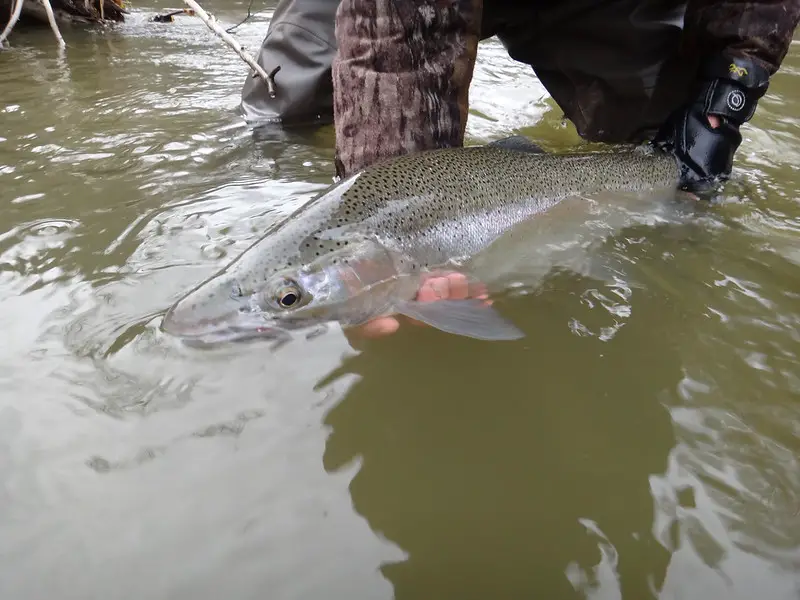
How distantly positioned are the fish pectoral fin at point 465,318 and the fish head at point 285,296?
0.15 metres

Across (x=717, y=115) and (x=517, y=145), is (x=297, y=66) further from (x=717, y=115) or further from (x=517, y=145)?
(x=717, y=115)

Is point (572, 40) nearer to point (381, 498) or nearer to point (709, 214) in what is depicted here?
point (709, 214)

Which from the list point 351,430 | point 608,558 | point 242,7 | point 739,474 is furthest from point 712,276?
point 242,7

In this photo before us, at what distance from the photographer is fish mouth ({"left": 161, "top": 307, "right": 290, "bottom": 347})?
70.0 inches

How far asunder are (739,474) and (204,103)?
14.6 feet

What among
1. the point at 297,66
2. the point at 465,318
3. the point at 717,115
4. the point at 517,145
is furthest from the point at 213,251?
the point at 717,115

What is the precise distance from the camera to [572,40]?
3244 mm

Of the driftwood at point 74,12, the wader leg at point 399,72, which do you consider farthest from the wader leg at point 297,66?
the driftwood at point 74,12

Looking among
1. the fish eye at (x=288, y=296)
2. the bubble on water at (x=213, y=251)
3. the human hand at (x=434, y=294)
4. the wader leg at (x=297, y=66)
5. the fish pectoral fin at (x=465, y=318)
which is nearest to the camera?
the fish pectoral fin at (x=465, y=318)

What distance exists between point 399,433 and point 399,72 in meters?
1.37

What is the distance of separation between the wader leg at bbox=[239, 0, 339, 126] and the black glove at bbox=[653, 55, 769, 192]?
2.25 metres

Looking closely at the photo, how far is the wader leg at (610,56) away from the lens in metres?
3.03

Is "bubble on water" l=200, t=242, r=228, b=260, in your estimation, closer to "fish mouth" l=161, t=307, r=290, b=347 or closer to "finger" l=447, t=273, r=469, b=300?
"fish mouth" l=161, t=307, r=290, b=347

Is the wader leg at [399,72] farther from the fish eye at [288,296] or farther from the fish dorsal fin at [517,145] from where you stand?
the fish eye at [288,296]
